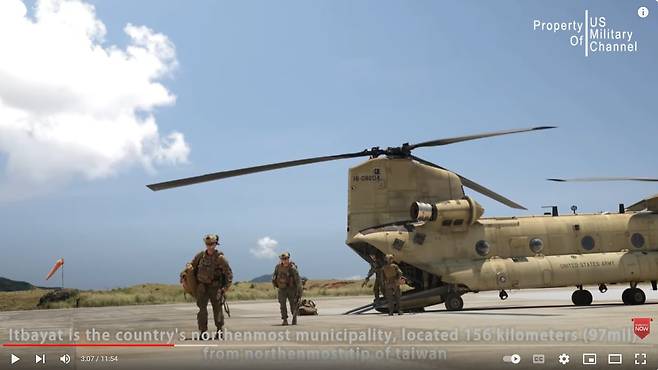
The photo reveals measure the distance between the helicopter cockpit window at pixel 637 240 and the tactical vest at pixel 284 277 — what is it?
47.3 ft

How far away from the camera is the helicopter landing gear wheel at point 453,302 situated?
22406 mm

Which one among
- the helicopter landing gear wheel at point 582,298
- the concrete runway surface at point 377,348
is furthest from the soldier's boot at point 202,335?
the helicopter landing gear wheel at point 582,298

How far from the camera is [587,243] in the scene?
2472 centimetres

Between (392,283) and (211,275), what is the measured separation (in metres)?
8.98

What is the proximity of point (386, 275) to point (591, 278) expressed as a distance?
797 cm

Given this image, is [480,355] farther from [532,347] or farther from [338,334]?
[338,334]

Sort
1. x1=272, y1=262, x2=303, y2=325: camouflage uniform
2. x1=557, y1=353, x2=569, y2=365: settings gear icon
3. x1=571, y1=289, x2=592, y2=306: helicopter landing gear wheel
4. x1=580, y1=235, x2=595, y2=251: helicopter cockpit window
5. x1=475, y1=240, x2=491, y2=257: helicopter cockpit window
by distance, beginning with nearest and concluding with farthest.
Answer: x1=557, y1=353, x2=569, y2=365: settings gear icon → x1=272, y1=262, x2=303, y2=325: camouflage uniform → x1=475, y1=240, x2=491, y2=257: helicopter cockpit window → x1=580, y1=235, x2=595, y2=251: helicopter cockpit window → x1=571, y1=289, x2=592, y2=306: helicopter landing gear wheel

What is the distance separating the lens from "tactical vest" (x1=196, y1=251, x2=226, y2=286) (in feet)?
41.2

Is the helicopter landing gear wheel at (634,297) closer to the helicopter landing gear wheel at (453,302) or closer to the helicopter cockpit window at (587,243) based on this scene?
the helicopter cockpit window at (587,243)

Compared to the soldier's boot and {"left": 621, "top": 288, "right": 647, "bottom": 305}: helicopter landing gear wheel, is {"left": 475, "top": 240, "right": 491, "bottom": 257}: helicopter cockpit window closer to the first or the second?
{"left": 621, "top": 288, "right": 647, "bottom": 305}: helicopter landing gear wheel

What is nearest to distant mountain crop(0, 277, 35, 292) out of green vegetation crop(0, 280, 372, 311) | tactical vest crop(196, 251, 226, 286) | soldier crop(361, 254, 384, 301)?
green vegetation crop(0, 280, 372, 311)

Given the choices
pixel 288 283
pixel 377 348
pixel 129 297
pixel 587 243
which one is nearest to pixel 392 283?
pixel 288 283

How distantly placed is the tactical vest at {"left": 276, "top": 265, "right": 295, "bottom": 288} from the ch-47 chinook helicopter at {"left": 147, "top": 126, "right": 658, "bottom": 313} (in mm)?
6146

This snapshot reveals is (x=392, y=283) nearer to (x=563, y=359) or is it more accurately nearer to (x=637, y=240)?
(x=637, y=240)
